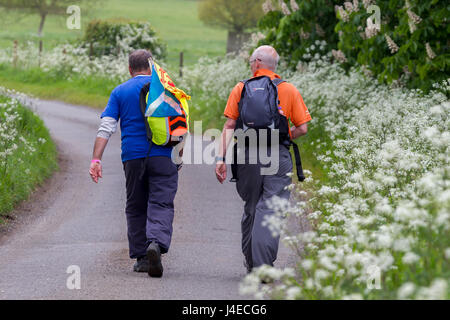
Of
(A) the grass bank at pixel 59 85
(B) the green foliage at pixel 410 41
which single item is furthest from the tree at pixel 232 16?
(B) the green foliage at pixel 410 41

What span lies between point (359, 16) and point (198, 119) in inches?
353

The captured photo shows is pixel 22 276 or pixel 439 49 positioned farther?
pixel 439 49

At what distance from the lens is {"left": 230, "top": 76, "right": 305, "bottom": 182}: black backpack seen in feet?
21.4

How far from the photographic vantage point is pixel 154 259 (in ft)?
22.2

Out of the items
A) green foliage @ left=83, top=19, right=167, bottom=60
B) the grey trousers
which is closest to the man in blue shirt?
the grey trousers

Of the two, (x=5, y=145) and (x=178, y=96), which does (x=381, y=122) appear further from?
(x=5, y=145)

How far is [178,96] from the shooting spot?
708cm

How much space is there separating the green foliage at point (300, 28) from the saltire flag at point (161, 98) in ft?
30.5

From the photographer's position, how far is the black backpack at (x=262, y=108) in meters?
6.52

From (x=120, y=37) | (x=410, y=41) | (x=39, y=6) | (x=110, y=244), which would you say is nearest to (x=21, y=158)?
(x=110, y=244)

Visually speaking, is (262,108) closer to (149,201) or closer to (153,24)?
(149,201)

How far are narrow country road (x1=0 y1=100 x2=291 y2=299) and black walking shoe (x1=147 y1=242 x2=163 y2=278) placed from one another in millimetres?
84

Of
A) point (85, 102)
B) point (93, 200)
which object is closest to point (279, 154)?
point (93, 200)

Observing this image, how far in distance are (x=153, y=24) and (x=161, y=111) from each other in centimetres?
7586
